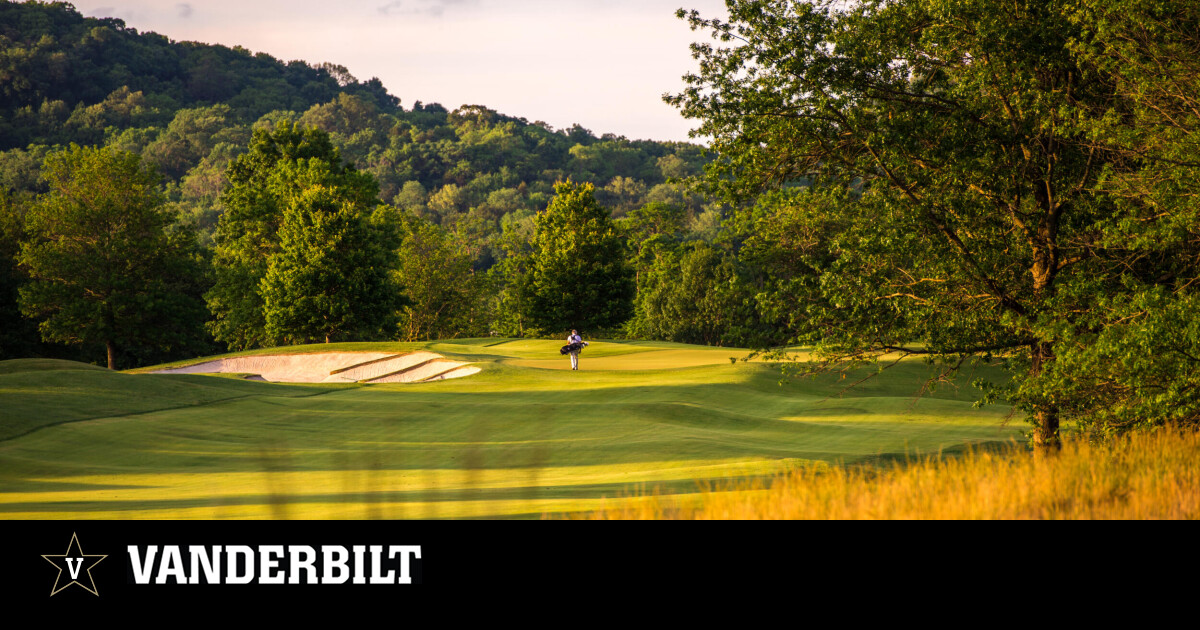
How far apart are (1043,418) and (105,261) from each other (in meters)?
55.7

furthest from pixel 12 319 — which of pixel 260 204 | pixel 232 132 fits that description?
pixel 232 132

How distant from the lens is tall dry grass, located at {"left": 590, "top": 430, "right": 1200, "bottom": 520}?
8.10 m

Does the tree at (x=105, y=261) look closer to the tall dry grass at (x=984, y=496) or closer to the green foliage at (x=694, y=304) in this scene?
the green foliage at (x=694, y=304)

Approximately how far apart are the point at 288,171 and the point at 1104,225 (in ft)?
189

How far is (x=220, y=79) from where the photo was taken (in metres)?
176

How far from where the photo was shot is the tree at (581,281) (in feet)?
200

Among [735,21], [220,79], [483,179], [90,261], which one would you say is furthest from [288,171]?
[220,79]

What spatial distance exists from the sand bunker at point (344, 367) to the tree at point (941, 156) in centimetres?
1926
